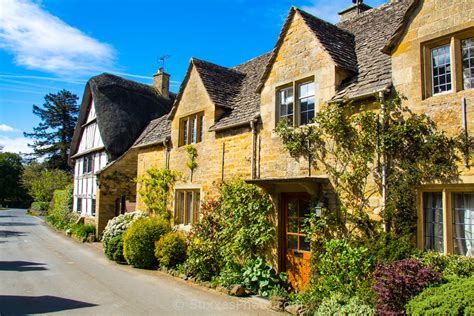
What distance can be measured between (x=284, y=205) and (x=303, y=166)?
1302mm

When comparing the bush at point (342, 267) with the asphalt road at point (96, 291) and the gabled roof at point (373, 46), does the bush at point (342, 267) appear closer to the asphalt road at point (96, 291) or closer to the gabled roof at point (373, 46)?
the asphalt road at point (96, 291)

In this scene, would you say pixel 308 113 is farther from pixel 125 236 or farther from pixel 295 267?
pixel 125 236

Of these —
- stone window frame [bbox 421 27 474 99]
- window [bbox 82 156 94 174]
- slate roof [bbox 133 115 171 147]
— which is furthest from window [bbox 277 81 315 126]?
window [bbox 82 156 94 174]

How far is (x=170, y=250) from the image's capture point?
12.5 metres

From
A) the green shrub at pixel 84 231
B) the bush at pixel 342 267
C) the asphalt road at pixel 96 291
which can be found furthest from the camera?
the green shrub at pixel 84 231

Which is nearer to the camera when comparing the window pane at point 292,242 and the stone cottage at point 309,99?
the stone cottage at point 309,99

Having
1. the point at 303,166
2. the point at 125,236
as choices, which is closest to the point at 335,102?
the point at 303,166

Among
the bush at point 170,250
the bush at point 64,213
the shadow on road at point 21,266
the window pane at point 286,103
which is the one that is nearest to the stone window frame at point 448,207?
the window pane at point 286,103

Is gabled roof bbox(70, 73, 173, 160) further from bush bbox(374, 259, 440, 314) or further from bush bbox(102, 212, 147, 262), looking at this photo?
bush bbox(374, 259, 440, 314)

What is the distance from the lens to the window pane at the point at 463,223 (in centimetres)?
654

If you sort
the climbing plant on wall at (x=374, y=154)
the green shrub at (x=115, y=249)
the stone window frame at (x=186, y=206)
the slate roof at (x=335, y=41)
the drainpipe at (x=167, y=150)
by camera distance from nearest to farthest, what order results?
the climbing plant on wall at (x=374, y=154)
the slate roof at (x=335, y=41)
the stone window frame at (x=186, y=206)
the green shrub at (x=115, y=249)
the drainpipe at (x=167, y=150)

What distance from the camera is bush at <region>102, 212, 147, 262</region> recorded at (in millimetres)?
14273

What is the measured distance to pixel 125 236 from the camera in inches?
535

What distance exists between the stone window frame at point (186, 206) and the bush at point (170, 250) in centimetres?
95
